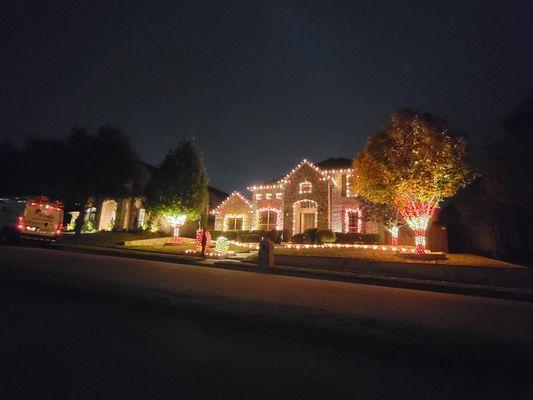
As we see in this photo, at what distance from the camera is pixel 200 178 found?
28484mm

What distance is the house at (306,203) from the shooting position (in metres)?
25.7

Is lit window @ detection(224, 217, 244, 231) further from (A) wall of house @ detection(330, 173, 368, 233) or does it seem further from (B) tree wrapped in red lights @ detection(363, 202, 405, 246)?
(B) tree wrapped in red lights @ detection(363, 202, 405, 246)

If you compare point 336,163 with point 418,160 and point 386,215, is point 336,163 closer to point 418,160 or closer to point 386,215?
point 386,215

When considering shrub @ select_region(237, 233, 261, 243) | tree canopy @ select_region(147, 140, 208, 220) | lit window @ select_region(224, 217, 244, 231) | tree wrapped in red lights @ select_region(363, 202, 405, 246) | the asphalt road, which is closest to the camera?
the asphalt road

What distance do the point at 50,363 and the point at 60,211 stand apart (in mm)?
22355

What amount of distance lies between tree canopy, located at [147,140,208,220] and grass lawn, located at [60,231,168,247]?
3794 mm

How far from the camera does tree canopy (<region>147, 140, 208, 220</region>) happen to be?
27.3 metres

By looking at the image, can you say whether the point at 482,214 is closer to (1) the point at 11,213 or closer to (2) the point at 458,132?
(2) the point at 458,132

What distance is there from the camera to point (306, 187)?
27422mm

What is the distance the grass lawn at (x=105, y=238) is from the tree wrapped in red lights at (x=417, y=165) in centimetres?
2142

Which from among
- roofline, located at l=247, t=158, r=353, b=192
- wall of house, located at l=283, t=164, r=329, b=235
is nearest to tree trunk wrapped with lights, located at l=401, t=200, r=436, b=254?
wall of house, located at l=283, t=164, r=329, b=235

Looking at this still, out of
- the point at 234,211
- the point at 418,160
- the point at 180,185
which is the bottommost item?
the point at 234,211

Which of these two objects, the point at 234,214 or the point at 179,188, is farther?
the point at 234,214

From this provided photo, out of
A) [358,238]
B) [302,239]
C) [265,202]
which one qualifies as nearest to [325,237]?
[302,239]
